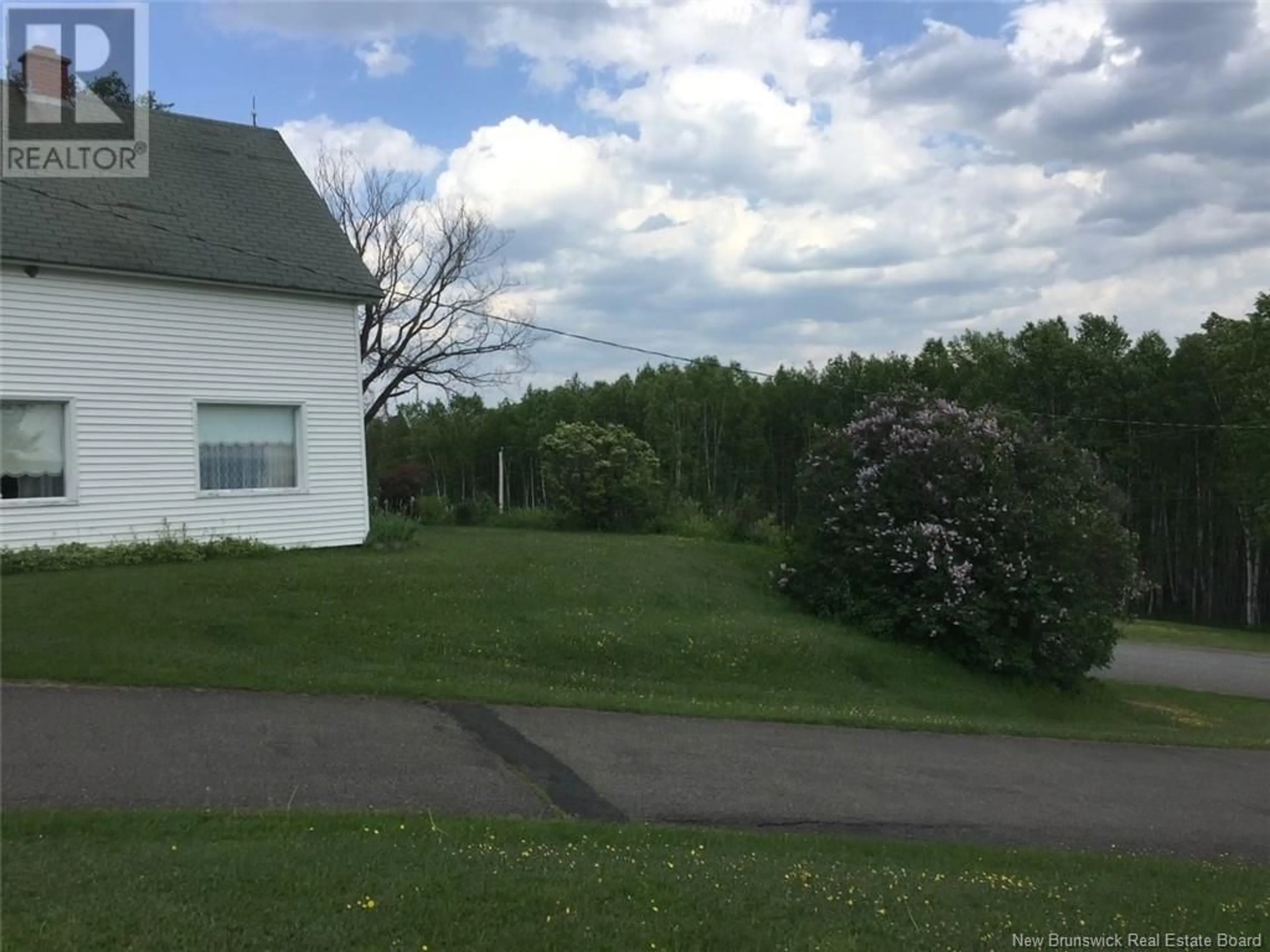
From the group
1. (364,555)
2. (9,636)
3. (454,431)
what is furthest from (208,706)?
(454,431)

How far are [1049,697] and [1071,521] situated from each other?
246 cm

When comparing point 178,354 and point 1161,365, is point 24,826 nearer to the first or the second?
point 178,354

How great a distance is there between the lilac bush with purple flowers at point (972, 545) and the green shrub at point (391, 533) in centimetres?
645

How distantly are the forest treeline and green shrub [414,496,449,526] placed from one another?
3.22 m

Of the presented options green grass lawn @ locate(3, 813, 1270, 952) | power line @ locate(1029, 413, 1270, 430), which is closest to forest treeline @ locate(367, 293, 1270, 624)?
power line @ locate(1029, 413, 1270, 430)

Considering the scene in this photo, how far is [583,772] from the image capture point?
25.9 feet

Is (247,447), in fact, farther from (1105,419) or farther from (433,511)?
(1105,419)

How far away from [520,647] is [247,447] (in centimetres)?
712

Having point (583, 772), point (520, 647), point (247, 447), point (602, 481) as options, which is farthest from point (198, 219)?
point (602, 481)

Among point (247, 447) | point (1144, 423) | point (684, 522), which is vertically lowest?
point (684, 522)

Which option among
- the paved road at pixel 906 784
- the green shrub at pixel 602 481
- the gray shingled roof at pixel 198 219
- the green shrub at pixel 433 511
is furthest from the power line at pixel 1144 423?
the paved road at pixel 906 784

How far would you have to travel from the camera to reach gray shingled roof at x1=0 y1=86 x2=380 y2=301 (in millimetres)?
15180

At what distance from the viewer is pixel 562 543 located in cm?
2155

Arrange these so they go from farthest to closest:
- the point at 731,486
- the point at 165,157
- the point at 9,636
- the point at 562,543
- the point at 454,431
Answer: the point at 454,431 → the point at 731,486 → the point at 562,543 → the point at 165,157 → the point at 9,636
